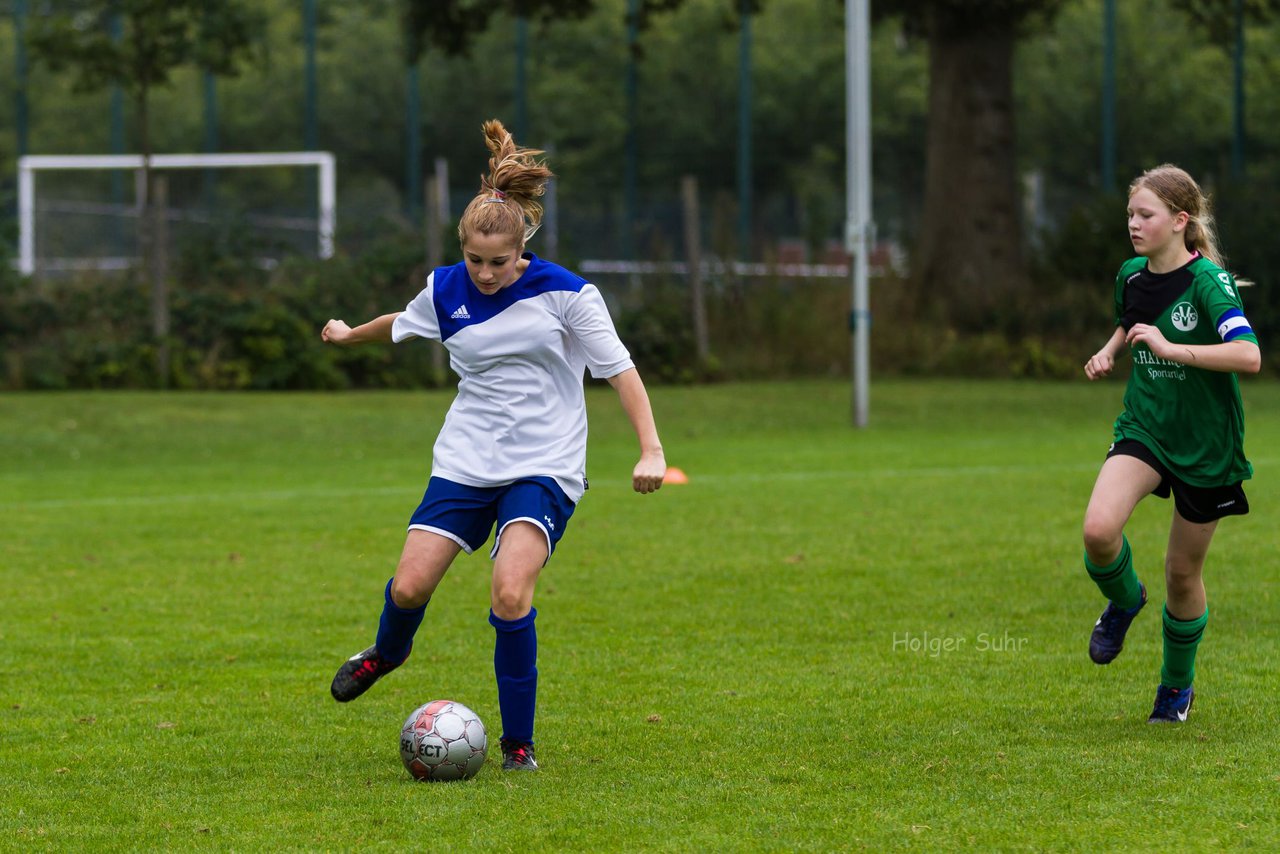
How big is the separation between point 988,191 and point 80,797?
72.3 ft

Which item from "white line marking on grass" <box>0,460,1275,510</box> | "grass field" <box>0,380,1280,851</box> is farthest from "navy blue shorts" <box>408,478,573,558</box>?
"white line marking on grass" <box>0,460,1275,510</box>

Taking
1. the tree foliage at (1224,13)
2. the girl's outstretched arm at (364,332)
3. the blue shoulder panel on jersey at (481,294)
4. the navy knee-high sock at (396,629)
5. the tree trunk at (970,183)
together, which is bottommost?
the navy knee-high sock at (396,629)

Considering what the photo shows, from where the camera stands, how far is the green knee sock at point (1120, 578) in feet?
19.7

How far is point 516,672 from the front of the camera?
5.38 m

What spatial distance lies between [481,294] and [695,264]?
18.1m

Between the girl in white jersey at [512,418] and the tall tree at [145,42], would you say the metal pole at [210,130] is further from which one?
the girl in white jersey at [512,418]

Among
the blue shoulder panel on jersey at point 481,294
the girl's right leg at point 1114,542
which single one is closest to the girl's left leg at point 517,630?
the blue shoulder panel on jersey at point 481,294

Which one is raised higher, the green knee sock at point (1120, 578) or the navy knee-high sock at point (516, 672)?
the green knee sock at point (1120, 578)

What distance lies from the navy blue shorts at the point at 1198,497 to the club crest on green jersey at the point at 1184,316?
424 millimetres

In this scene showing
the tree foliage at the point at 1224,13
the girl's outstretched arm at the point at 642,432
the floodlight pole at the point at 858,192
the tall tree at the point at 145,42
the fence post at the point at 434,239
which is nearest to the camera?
the girl's outstretched arm at the point at 642,432

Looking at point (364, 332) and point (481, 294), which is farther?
point (364, 332)

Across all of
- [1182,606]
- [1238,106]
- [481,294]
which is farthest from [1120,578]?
[1238,106]

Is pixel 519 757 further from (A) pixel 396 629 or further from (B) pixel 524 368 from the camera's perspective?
(B) pixel 524 368

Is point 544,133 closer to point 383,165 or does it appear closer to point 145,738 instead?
point 383,165
